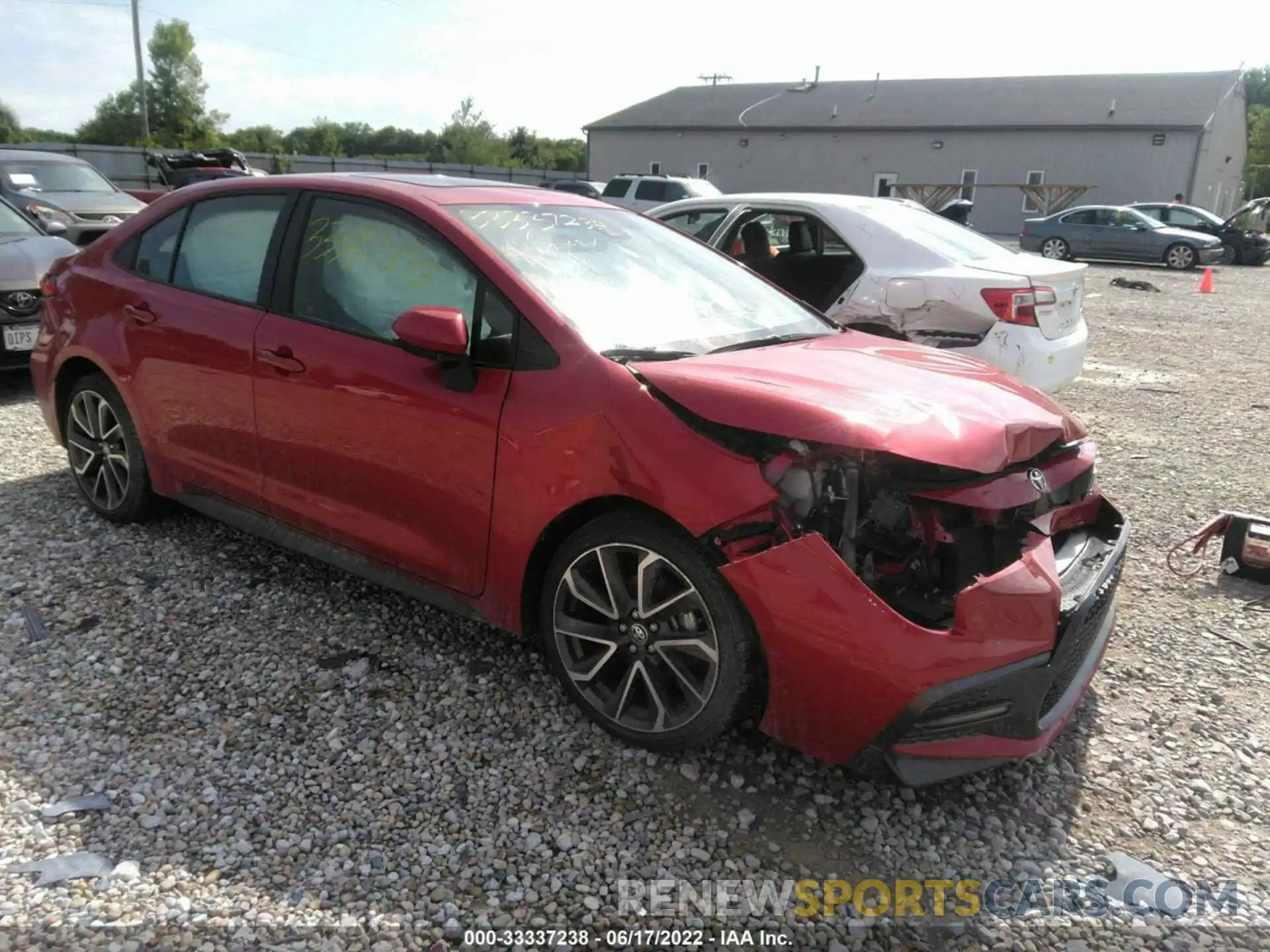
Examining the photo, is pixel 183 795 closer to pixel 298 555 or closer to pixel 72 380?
pixel 298 555

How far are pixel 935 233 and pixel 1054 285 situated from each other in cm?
91

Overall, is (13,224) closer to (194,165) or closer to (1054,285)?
(1054,285)

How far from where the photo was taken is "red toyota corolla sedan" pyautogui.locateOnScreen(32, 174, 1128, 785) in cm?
238

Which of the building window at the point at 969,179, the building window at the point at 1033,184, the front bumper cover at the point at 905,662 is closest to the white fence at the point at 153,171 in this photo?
the building window at the point at 969,179

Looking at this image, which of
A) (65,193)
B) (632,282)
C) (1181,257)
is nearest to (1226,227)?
(1181,257)

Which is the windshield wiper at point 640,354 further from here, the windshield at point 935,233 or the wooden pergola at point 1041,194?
the wooden pergola at point 1041,194

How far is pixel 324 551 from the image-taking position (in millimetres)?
3426

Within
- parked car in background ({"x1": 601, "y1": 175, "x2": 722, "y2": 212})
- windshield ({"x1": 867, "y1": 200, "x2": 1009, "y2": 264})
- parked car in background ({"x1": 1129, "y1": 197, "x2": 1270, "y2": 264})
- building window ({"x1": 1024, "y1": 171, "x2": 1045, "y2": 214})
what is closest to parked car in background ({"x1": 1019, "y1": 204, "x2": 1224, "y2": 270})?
parked car in background ({"x1": 1129, "y1": 197, "x2": 1270, "y2": 264})

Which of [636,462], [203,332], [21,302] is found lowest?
[21,302]

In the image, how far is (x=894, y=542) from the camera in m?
2.54

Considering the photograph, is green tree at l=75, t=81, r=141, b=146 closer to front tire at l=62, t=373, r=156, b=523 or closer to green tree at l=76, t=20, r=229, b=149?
green tree at l=76, t=20, r=229, b=149

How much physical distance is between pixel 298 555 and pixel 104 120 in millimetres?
83425

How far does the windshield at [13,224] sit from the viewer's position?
718cm

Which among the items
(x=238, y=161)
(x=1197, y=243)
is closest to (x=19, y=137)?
(x=238, y=161)
